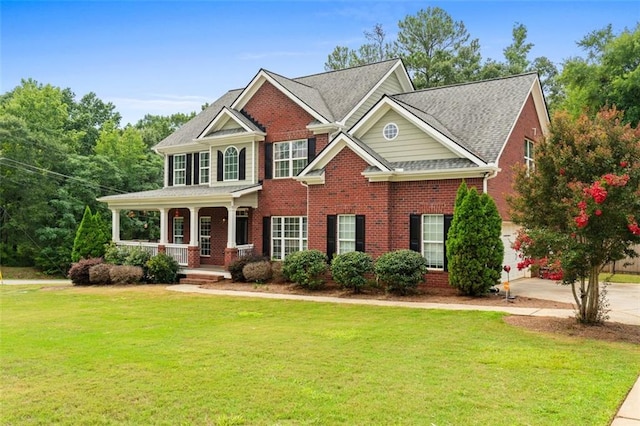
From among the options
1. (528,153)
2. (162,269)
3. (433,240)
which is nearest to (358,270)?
(433,240)

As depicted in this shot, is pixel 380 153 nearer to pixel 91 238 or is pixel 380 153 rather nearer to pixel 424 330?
Result: pixel 424 330

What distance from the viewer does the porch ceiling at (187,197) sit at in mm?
20266

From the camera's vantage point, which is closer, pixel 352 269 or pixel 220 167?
pixel 352 269

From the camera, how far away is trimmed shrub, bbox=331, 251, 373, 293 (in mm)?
15555

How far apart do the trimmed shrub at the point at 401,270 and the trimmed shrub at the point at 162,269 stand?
9.36 meters

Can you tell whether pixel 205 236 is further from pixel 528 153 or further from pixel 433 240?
pixel 528 153

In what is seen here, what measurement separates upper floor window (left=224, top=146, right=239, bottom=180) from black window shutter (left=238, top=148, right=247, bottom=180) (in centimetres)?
23

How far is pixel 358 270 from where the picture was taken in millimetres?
15586

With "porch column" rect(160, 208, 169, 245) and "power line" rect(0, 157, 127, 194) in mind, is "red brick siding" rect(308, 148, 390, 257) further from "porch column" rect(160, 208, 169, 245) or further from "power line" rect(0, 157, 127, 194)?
"power line" rect(0, 157, 127, 194)

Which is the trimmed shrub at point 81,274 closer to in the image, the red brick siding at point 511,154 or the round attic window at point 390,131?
the round attic window at point 390,131

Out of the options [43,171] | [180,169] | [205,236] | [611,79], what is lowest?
[205,236]

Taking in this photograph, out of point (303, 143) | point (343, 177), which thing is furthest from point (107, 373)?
point (303, 143)

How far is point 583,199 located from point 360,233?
8.55 meters

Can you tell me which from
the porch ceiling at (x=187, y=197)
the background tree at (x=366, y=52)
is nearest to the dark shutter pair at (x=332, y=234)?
the porch ceiling at (x=187, y=197)
